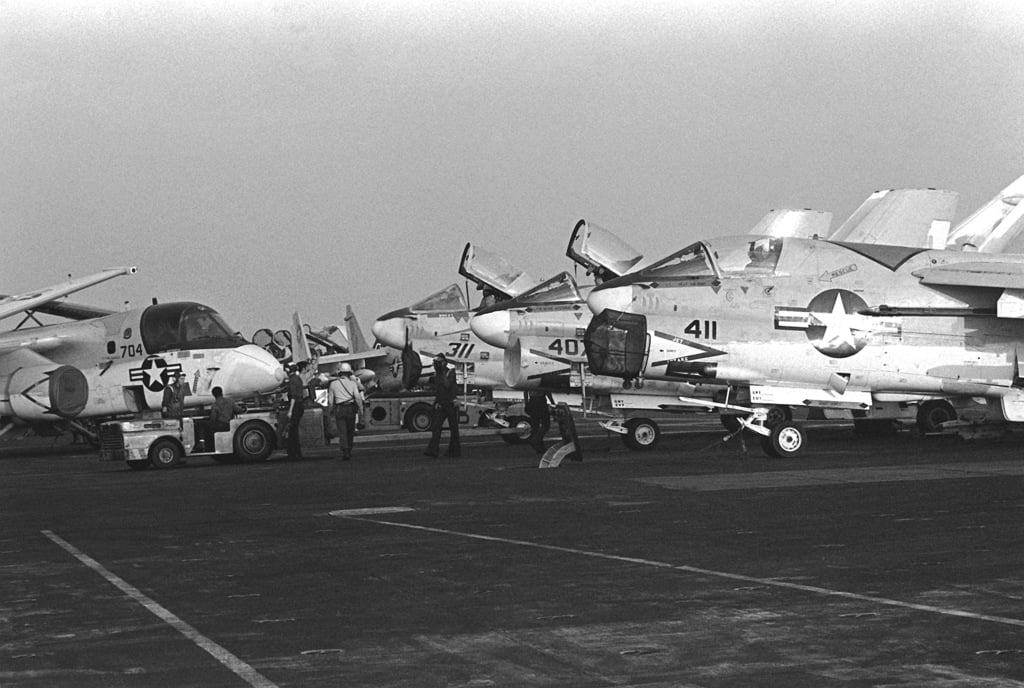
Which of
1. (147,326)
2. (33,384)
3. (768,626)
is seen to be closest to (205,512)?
(768,626)

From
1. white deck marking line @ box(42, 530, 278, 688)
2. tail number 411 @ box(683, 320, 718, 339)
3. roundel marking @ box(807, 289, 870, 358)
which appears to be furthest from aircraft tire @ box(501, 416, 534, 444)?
white deck marking line @ box(42, 530, 278, 688)

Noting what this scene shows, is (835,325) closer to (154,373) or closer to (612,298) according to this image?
(612,298)

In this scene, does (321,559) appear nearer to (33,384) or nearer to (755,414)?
(755,414)

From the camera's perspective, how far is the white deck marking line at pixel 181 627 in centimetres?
641

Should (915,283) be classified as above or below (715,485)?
above

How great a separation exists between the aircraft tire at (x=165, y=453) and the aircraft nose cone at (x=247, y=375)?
313 centimetres

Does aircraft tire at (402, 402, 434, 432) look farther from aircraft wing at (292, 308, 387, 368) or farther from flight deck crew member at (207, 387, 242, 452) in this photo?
flight deck crew member at (207, 387, 242, 452)

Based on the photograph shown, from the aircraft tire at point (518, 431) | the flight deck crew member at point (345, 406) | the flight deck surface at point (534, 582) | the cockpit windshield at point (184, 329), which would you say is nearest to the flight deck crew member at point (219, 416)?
the flight deck crew member at point (345, 406)

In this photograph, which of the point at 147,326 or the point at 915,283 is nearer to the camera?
the point at 915,283

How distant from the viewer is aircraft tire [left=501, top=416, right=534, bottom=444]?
29016 millimetres

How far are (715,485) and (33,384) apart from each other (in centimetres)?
1897

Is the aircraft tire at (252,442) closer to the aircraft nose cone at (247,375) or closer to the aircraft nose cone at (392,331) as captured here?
the aircraft nose cone at (247,375)

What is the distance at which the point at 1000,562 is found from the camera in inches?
368

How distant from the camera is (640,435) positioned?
998 inches
